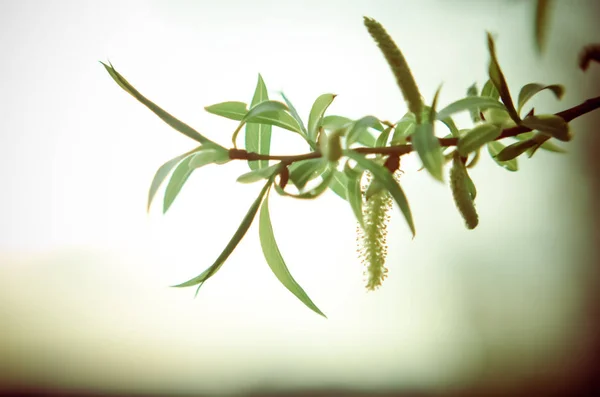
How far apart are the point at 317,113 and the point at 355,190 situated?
82 mm

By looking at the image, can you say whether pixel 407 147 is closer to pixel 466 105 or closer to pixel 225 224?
pixel 466 105

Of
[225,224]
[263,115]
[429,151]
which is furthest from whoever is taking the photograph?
[225,224]

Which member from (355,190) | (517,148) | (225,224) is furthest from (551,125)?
(225,224)

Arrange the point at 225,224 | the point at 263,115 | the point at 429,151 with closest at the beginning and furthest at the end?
the point at 429,151
the point at 263,115
the point at 225,224

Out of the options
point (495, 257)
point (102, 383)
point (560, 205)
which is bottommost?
point (102, 383)

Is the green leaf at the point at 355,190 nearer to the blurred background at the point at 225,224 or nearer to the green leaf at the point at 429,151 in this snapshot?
the green leaf at the point at 429,151

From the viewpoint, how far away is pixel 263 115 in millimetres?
456

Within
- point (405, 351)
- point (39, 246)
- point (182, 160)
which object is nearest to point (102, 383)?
point (39, 246)

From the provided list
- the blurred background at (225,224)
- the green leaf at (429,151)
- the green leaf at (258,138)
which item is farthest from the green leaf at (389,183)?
the blurred background at (225,224)

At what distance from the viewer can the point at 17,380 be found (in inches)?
40.1

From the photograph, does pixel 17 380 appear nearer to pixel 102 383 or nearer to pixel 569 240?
pixel 102 383

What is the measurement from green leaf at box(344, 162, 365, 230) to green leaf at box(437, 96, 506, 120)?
0.08 meters

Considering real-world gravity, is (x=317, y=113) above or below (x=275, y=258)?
above

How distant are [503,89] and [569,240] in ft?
2.84
